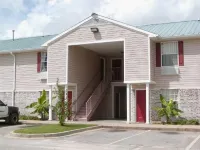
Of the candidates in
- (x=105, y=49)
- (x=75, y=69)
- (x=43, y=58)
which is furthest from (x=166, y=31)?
(x=43, y=58)

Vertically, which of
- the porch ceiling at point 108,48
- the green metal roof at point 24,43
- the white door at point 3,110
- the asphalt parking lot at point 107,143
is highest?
the green metal roof at point 24,43

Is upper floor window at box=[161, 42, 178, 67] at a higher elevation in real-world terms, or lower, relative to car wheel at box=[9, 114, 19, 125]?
higher

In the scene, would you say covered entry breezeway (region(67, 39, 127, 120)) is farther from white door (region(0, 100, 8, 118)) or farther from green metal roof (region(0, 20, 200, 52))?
white door (region(0, 100, 8, 118))

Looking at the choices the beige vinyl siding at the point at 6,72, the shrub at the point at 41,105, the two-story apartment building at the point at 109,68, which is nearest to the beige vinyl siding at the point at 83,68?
the two-story apartment building at the point at 109,68

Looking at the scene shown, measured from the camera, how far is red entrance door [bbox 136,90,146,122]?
22.5 metres

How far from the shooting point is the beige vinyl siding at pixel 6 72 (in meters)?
27.7

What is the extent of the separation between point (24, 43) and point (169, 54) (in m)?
13.1

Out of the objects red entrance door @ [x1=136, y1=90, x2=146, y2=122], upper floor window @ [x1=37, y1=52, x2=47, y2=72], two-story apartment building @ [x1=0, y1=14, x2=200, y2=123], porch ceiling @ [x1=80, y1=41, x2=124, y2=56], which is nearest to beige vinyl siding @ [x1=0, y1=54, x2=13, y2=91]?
two-story apartment building @ [x1=0, y1=14, x2=200, y2=123]

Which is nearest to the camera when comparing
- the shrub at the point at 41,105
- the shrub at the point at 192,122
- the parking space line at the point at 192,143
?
the parking space line at the point at 192,143

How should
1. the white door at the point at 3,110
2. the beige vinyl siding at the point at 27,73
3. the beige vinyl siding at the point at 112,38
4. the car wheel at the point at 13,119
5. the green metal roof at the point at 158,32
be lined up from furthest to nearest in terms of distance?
the beige vinyl siding at the point at 27,73 → the car wheel at the point at 13,119 → the green metal roof at the point at 158,32 → the beige vinyl siding at the point at 112,38 → the white door at the point at 3,110

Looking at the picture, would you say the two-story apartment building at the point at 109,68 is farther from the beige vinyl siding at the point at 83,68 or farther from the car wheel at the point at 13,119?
the car wheel at the point at 13,119

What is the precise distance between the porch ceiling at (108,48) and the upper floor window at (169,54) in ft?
9.70

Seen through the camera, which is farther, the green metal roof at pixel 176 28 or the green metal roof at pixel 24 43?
the green metal roof at pixel 24 43

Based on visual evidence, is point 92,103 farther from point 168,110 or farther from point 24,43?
point 24,43
